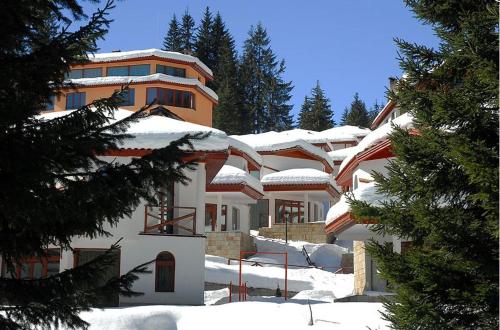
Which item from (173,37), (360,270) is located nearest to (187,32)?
(173,37)

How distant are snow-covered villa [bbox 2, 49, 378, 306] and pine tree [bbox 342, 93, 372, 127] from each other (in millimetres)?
23057

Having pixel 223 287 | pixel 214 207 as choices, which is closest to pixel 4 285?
pixel 223 287

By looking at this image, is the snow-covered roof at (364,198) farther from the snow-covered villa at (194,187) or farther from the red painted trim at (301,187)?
the red painted trim at (301,187)

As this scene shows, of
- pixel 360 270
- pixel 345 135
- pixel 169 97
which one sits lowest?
pixel 360 270

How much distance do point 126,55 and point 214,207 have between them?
52.1 feet

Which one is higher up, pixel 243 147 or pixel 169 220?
pixel 243 147

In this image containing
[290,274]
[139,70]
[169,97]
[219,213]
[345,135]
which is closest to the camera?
[290,274]

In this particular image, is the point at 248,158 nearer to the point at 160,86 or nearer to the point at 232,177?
the point at 232,177

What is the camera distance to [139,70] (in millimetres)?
51469

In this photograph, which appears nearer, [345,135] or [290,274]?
[290,274]

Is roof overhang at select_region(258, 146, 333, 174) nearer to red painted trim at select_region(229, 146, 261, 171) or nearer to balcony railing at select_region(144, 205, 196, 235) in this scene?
red painted trim at select_region(229, 146, 261, 171)

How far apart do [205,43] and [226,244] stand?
55.1 m

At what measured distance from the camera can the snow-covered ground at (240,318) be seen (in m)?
15.2

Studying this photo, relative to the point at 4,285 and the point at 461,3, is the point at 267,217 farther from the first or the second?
the point at 4,285
